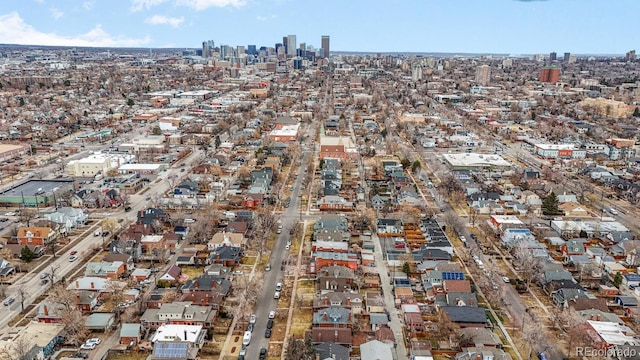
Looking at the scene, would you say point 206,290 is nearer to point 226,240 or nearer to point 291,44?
point 226,240

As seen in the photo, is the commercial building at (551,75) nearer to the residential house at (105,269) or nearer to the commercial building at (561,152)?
the commercial building at (561,152)

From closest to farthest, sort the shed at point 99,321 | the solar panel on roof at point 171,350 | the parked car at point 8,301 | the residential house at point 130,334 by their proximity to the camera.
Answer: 1. the solar panel on roof at point 171,350
2. the residential house at point 130,334
3. the shed at point 99,321
4. the parked car at point 8,301

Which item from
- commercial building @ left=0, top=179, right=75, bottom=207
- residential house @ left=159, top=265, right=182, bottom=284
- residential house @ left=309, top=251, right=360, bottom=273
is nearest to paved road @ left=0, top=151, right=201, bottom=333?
commercial building @ left=0, top=179, right=75, bottom=207

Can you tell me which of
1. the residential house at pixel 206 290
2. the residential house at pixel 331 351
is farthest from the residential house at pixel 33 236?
the residential house at pixel 331 351

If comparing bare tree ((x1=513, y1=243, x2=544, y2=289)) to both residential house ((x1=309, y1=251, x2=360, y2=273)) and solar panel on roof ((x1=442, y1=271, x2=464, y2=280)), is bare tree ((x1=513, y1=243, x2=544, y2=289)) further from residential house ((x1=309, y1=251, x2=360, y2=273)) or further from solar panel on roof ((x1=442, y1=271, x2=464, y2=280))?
residential house ((x1=309, y1=251, x2=360, y2=273))

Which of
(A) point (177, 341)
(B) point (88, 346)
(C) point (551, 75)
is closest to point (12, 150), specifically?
(B) point (88, 346)

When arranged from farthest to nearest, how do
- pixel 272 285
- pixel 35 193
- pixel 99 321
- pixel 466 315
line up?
1. pixel 35 193
2. pixel 272 285
3. pixel 466 315
4. pixel 99 321

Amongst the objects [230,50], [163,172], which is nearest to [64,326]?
[163,172]

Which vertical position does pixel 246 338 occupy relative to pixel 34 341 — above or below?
below

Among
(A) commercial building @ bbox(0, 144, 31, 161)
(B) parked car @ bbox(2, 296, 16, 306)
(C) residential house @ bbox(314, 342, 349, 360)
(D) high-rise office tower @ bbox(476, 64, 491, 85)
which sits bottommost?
(B) parked car @ bbox(2, 296, 16, 306)
